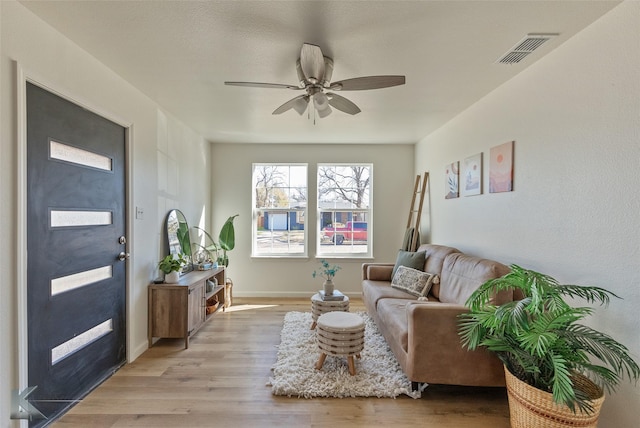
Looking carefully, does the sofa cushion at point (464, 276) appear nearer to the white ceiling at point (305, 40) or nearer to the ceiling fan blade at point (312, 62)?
the white ceiling at point (305, 40)

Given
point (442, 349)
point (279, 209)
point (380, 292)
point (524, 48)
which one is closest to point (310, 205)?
point (279, 209)

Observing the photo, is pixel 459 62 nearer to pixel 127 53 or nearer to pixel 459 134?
pixel 459 134

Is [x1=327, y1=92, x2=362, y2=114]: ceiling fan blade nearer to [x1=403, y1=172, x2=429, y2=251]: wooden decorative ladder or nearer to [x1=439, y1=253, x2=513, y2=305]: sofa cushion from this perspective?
[x1=439, y1=253, x2=513, y2=305]: sofa cushion

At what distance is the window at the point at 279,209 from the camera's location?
4.64 metres

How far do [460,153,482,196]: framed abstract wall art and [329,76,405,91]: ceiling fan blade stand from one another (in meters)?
1.49

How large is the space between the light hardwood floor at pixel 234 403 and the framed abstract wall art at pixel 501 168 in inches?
64.0

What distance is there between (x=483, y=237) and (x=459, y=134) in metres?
1.23

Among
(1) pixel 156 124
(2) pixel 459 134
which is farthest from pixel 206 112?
(2) pixel 459 134

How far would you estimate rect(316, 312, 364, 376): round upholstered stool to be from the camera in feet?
7.50

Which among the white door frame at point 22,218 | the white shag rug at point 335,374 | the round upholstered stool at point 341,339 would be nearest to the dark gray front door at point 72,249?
the white door frame at point 22,218

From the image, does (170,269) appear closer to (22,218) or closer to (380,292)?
(22,218)

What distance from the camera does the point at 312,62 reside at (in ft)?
5.82

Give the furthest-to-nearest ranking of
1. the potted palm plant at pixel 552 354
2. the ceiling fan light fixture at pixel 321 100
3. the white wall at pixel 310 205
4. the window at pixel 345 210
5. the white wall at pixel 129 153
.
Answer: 1. the window at pixel 345 210
2. the white wall at pixel 310 205
3. the ceiling fan light fixture at pixel 321 100
4. the white wall at pixel 129 153
5. the potted palm plant at pixel 552 354

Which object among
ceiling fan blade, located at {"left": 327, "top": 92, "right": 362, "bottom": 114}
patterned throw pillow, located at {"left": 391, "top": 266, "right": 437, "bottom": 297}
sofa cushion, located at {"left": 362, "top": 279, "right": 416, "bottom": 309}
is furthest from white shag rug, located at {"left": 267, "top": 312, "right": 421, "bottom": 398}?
ceiling fan blade, located at {"left": 327, "top": 92, "right": 362, "bottom": 114}
